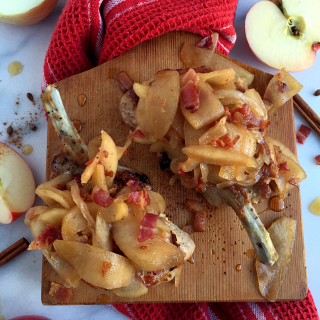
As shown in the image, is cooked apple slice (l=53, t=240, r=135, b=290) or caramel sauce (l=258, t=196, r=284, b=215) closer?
cooked apple slice (l=53, t=240, r=135, b=290)

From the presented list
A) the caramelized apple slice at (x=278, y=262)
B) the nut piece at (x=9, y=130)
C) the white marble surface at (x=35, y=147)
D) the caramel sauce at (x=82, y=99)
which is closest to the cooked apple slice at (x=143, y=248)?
the caramelized apple slice at (x=278, y=262)

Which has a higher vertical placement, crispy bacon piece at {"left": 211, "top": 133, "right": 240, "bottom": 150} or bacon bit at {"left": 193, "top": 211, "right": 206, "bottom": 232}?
crispy bacon piece at {"left": 211, "top": 133, "right": 240, "bottom": 150}

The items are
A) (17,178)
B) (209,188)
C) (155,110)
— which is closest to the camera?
(155,110)

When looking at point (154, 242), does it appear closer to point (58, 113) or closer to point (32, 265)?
point (58, 113)

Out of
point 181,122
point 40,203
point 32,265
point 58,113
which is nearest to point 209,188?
point 181,122

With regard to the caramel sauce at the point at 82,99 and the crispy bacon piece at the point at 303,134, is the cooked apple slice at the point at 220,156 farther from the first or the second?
the crispy bacon piece at the point at 303,134

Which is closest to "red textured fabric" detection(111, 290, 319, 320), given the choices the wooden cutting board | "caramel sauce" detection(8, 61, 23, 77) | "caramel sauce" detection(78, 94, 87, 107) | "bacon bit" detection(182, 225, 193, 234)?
the wooden cutting board

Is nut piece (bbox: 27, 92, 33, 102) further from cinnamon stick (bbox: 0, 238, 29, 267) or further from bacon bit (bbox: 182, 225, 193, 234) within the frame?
bacon bit (bbox: 182, 225, 193, 234)
